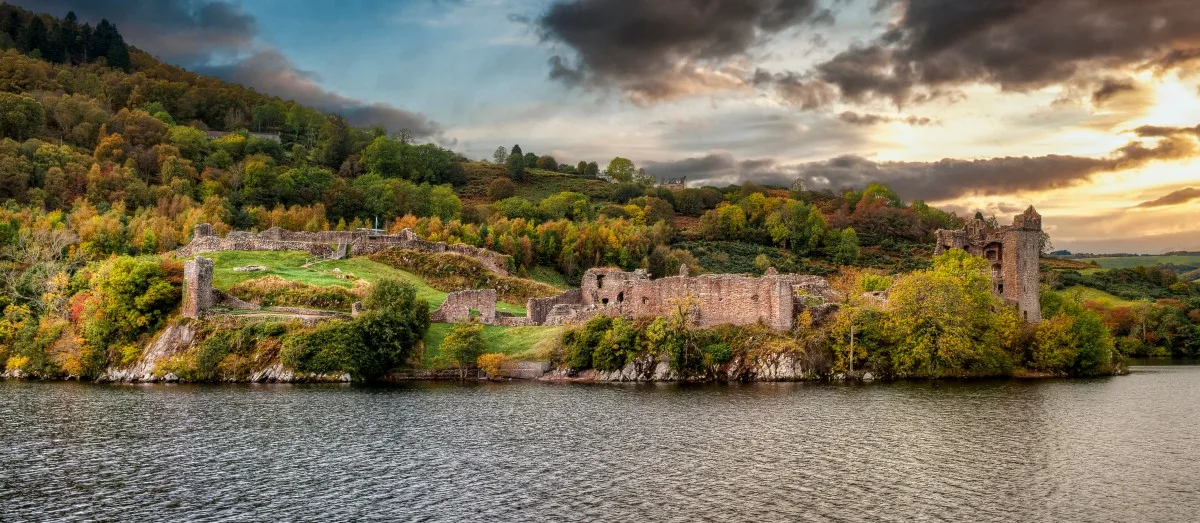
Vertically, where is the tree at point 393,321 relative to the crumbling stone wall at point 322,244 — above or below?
below

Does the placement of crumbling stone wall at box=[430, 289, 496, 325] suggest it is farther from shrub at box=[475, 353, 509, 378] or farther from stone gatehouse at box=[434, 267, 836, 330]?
shrub at box=[475, 353, 509, 378]

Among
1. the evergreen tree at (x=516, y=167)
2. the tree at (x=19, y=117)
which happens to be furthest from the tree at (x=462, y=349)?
the evergreen tree at (x=516, y=167)

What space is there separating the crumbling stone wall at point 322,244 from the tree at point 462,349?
22646mm

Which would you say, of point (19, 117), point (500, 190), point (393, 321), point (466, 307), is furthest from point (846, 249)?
point (19, 117)

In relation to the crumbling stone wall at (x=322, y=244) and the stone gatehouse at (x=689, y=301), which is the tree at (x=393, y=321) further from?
the crumbling stone wall at (x=322, y=244)

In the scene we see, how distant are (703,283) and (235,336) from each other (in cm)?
2990

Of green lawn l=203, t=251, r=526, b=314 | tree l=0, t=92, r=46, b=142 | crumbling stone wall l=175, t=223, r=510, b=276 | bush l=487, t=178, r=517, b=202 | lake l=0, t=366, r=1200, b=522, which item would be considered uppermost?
tree l=0, t=92, r=46, b=142

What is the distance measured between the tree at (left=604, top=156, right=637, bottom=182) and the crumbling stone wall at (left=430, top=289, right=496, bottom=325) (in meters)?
129

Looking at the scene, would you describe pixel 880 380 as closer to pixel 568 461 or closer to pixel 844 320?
pixel 844 320

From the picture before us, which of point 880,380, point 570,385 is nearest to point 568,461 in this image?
point 570,385

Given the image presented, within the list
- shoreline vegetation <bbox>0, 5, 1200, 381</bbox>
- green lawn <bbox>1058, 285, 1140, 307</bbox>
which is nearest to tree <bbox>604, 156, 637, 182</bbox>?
shoreline vegetation <bbox>0, 5, 1200, 381</bbox>

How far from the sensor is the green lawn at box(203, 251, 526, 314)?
66.6 m

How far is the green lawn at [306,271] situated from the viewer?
66562mm

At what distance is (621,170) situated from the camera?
195 metres
